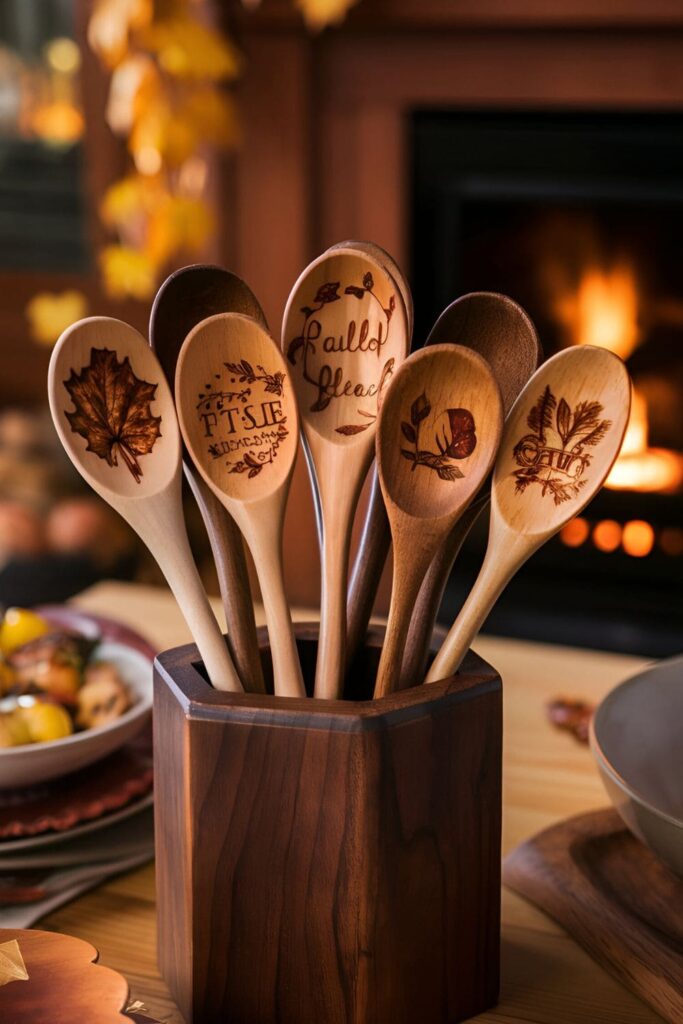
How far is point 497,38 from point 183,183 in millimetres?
567

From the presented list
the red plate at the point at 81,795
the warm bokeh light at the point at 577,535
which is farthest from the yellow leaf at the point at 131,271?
the red plate at the point at 81,795

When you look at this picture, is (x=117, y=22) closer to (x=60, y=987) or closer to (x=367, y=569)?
(x=367, y=569)

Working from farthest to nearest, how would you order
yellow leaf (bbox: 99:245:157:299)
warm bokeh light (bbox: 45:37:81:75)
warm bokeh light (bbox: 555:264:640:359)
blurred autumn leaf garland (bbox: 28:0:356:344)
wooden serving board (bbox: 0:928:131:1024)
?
1. warm bokeh light (bbox: 45:37:81:75)
2. yellow leaf (bbox: 99:245:157:299)
3. warm bokeh light (bbox: 555:264:640:359)
4. blurred autumn leaf garland (bbox: 28:0:356:344)
5. wooden serving board (bbox: 0:928:131:1024)

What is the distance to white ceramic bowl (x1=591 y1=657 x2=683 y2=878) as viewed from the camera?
1.85 ft

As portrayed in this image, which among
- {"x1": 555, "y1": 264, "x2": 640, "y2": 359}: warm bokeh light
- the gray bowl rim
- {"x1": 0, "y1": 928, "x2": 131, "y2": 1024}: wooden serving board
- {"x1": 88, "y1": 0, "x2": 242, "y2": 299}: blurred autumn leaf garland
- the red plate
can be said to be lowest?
the red plate

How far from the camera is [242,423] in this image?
49 centimetres

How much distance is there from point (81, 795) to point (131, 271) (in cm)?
164

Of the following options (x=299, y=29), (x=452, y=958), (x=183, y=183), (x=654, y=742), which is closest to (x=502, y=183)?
(x=299, y=29)

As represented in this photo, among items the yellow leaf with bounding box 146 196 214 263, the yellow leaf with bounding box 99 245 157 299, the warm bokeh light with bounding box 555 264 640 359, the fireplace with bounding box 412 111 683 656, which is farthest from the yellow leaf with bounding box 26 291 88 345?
the warm bokeh light with bounding box 555 264 640 359

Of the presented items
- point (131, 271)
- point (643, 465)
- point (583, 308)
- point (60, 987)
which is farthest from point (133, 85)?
point (60, 987)

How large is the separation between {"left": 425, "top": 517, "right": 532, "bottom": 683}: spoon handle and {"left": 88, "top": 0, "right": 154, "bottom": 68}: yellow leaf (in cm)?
170

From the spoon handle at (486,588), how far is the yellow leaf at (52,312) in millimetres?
1971

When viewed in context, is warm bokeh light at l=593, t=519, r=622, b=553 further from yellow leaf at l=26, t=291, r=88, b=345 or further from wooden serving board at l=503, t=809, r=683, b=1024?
wooden serving board at l=503, t=809, r=683, b=1024

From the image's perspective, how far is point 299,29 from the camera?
1.94m
